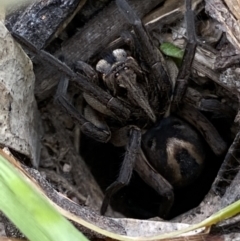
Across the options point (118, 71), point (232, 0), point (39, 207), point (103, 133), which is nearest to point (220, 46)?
point (232, 0)

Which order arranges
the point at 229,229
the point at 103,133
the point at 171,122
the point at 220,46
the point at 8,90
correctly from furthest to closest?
the point at 171,122 < the point at 103,133 < the point at 220,46 < the point at 8,90 < the point at 229,229

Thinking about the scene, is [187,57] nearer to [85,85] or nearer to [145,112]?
[145,112]

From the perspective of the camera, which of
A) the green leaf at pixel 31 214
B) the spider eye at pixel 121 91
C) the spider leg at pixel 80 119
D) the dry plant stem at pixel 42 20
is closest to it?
the green leaf at pixel 31 214

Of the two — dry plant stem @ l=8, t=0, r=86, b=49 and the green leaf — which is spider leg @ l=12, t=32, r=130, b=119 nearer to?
dry plant stem @ l=8, t=0, r=86, b=49

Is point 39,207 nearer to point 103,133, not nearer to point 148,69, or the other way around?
point 103,133

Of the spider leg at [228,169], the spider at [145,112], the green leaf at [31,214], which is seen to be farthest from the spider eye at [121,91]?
the green leaf at [31,214]

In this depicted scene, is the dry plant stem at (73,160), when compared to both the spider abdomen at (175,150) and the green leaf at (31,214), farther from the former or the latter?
the green leaf at (31,214)
